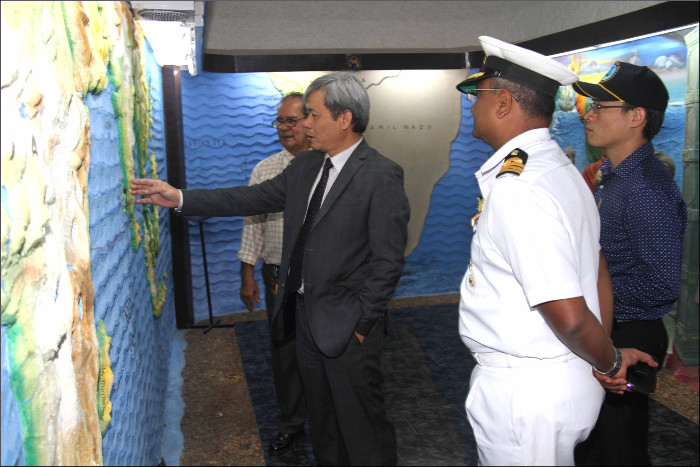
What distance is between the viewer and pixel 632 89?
2049 mm

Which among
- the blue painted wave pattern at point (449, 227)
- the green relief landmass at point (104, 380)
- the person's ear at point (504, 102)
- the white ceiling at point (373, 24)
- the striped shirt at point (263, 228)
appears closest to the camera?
the green relief landmass at point (104, 380)

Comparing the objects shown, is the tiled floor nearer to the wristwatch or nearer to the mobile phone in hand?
the mobile phone in hand

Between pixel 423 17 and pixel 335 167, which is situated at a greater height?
pixel 423 17

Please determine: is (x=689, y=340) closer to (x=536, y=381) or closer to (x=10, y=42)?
(x=536, y=381)

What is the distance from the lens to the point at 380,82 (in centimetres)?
550

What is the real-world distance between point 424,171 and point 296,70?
5.15 feet

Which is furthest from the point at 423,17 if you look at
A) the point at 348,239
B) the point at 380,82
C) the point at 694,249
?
the point at 348,239

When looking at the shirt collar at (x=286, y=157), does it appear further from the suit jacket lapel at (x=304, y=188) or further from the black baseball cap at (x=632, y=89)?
the black baseball cap at (x=632, y=89)

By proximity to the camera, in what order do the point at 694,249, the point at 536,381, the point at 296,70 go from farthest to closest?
1. the point at 296,70
2. the point at 694,249
3. the point at 536,381

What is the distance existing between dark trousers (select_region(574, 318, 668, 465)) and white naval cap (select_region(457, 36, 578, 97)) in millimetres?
958

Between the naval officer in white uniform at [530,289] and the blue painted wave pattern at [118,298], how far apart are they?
3.08 ft

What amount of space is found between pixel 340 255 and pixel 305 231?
195mm

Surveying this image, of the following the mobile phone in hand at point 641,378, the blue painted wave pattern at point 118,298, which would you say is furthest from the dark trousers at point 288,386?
the mobile phone in hand at point 641,378

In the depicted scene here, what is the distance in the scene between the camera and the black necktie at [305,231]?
7.39 ft
